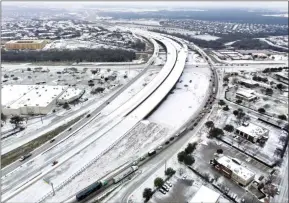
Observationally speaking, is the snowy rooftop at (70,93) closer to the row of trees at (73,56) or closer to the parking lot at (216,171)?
the row of trees at (73,56)

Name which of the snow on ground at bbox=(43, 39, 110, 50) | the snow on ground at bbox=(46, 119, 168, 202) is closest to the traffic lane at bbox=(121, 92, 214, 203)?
the snow on ground at bbox=(46, 119, 168, 202)

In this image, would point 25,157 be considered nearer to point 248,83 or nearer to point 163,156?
point 163,156

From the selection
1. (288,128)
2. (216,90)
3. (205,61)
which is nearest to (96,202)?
(288,128)

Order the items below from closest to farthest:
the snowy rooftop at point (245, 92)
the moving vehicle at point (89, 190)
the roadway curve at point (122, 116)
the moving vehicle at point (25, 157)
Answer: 1. the moving vehicle at point (89, 190)
2. the roadway curve at point (122, 116)
3. the moving vehicle at point (25, 157)
4. the snowy rooftop at point (245, 92)

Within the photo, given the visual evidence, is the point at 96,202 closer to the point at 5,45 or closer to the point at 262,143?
the point at 262,143

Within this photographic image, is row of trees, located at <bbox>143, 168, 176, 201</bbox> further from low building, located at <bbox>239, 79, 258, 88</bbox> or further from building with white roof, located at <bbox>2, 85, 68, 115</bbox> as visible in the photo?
low building, located at <bbox>239, 79, 258, 88</bbox>

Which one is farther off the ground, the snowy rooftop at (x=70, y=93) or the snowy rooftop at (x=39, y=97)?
the snowy rooftop at (x=39, y=97)

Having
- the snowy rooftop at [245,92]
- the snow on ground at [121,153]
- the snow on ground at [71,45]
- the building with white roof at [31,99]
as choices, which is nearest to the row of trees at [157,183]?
the snow on ground at [121,153]
